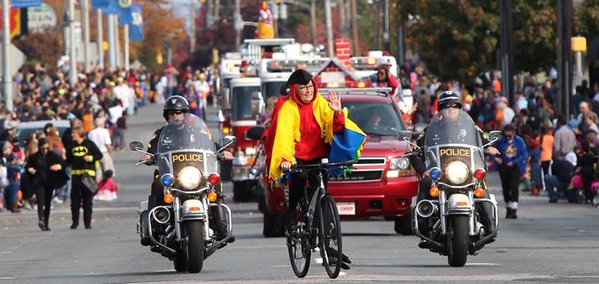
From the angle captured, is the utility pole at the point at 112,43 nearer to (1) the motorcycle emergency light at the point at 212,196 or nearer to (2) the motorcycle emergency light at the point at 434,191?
(1) the motorcycle emergency light at the point at 212,196

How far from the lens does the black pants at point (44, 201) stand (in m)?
28.7

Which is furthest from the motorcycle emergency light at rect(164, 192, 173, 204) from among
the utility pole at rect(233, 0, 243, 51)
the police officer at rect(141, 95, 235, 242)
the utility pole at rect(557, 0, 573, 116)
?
the utility pole at rect(233, 0, 243, 51)

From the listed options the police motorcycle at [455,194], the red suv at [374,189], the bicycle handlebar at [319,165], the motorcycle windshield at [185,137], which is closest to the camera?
the bicycle handlebar at [319,165]

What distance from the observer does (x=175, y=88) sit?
8231 centimetres

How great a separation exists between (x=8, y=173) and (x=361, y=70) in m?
6.60

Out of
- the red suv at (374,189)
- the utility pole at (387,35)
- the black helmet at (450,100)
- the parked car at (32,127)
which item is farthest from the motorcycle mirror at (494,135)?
the utility pole at (387,35)

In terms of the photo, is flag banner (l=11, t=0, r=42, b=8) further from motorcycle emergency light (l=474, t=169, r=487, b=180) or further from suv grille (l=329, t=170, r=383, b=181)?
motorcycle emergency light (l=474, t=169, r=487, b=180)

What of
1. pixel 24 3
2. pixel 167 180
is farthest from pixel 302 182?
pixel 24 3

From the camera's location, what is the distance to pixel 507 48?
46.1 metres

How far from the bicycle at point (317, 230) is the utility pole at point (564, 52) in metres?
23.0

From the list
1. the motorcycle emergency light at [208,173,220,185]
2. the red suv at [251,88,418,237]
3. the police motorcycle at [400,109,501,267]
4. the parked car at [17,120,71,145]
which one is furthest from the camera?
the parked car at [17,120,71,145]

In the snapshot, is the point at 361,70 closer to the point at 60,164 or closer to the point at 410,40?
the point at 60,164

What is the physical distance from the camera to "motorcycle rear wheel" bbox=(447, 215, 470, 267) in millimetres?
16891

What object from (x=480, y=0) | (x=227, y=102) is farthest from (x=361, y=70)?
(x=480, y=0)
